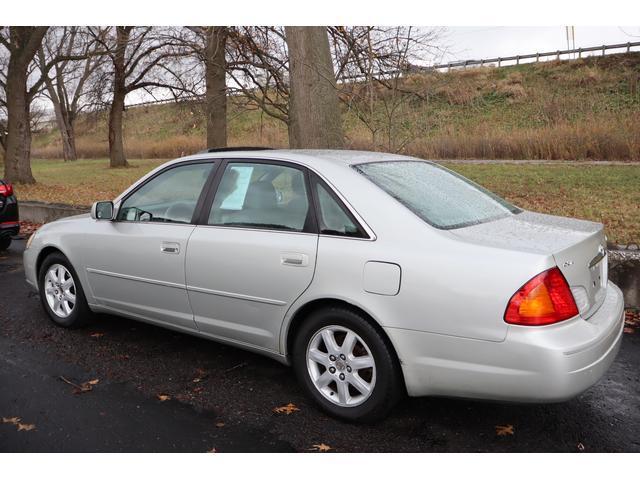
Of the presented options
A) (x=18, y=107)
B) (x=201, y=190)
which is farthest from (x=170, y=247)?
(x=18, y=107)

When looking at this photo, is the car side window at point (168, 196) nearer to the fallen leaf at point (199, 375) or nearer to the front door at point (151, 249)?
the front door at point (151, 249)

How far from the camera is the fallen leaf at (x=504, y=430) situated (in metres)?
3.22

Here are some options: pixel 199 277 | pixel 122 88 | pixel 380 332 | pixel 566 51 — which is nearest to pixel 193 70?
pixel 122 88

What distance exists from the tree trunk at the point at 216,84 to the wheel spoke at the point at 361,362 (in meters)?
9.54

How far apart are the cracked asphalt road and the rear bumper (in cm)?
37

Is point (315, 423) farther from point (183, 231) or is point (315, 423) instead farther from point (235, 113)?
point (235, 113)

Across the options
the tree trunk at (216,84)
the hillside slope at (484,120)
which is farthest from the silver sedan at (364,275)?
the tree trunk at (216,84)

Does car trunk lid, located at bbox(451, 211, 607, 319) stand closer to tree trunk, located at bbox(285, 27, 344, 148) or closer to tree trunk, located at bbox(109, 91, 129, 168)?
tree trunk, located at bbox(285, 27, 344, 148)

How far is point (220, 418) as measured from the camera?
3418 millimetres

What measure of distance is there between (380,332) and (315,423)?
0.68m

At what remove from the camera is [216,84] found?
1545 centimetres

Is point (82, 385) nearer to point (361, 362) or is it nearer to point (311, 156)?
point (361, 362)

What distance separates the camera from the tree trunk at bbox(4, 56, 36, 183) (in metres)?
18.6

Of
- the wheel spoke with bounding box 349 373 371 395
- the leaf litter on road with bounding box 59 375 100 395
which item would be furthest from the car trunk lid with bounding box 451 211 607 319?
the leaf litter on road with bounding box 59 375 100 395
